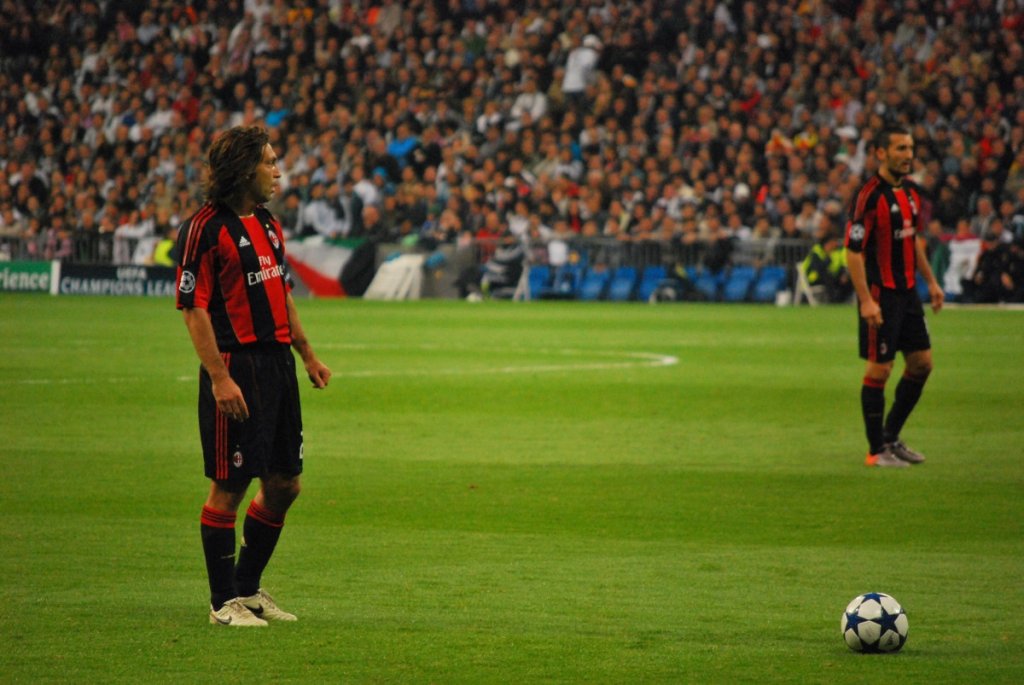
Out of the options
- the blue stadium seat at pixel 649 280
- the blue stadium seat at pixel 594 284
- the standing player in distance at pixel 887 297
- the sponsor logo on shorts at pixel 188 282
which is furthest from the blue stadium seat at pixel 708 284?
the sponsor logo on shorts at pixel 188 282

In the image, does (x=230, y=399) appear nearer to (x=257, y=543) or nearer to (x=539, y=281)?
(x=257, y=543)

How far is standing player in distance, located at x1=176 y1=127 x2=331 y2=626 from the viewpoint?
5.90m

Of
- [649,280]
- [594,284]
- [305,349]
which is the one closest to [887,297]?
[305,349]

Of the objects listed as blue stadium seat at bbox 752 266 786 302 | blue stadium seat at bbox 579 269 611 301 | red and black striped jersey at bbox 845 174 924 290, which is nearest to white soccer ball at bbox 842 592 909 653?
red and black striped jersey at bbox 845 174 924 290

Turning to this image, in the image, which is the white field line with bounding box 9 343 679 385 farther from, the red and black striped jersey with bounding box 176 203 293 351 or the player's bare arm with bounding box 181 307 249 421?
the player's bare arm with bounding box 181 307 249 421

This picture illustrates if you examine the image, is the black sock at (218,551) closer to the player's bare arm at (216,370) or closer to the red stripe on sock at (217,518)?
the red stripe on sock at (217,518)

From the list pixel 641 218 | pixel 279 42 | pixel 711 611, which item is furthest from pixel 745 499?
pixel 279 42

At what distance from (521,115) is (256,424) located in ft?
92.9

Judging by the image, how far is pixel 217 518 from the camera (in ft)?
19.8

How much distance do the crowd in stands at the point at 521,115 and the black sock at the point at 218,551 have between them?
22884 millimetres

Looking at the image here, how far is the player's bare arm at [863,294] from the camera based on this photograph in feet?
35.4

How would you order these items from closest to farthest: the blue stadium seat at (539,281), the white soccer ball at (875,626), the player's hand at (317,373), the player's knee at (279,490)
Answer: the white soccer ball at (875,626), the player's knee at (279,490), the player's hand at (317,373), the blue stadium seat at (539,281)

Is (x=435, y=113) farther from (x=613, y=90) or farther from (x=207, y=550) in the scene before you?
(x=207, y=550)

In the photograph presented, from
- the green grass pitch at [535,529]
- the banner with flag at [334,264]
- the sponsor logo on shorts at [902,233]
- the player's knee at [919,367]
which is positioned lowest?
the banner with flag at [334,264]
